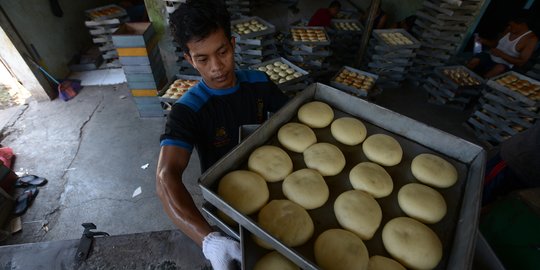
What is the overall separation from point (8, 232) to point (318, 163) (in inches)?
143

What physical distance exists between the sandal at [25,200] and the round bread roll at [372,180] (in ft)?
12.6

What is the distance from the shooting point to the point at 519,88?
3.60 m

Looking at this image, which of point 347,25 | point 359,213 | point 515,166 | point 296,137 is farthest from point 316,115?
point 347,25

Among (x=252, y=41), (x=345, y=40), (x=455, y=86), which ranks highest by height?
(x=252, y=41)

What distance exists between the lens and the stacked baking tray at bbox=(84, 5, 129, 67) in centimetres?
518

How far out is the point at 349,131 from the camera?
1.27m

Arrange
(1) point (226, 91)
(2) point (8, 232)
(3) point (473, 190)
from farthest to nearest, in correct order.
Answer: (2) point (8, 232) < (1) point (226, 91) < (3) point (473, 190)

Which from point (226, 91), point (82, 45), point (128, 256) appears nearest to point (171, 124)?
point (226, 91)

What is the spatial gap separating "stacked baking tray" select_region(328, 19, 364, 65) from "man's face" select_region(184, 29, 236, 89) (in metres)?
4.46

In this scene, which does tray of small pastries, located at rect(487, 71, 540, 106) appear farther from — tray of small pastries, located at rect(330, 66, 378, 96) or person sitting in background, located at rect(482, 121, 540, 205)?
person sitting in background, located at rect(482, 121, 540, 205)

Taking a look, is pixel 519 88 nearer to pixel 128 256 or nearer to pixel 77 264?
pixel 128 256

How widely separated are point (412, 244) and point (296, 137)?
65 centimetres

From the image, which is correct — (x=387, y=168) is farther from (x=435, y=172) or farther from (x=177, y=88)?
(x=177, y=88)

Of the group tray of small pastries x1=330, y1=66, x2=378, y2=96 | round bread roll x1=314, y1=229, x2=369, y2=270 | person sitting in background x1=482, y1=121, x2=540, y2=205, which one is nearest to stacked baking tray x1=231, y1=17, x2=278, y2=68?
tray of small pastries x1=330, y1=66, x2=378, y2=96
